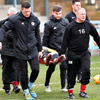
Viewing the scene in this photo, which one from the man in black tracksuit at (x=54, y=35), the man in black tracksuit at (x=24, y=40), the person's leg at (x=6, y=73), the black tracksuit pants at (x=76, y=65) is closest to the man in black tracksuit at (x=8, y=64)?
the person's leg at (x=6, y=73)

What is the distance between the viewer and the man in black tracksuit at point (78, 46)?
366 inches

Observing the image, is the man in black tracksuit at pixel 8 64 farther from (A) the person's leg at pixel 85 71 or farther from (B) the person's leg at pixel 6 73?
(A) the person's leg at pixel 85 71

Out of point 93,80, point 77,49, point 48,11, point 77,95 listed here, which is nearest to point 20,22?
point 77,49

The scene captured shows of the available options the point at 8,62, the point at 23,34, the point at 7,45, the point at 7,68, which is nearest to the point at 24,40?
the point at 23,34

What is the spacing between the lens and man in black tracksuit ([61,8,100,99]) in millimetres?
9305

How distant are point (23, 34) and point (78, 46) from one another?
1179 millimetres

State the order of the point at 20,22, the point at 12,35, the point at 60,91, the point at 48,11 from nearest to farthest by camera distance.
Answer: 1. the point at 20,22
2. the point at 12,35
3. the point at 60,91
4. the point at 48,11

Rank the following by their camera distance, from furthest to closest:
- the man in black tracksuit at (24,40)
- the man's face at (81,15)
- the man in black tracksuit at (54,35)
Answer: the man in black tracksuit at (54,35) < the man's face at (81,15) < the man in black tracksuit at (24,40)

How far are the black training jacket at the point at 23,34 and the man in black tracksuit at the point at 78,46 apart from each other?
2.30 ft

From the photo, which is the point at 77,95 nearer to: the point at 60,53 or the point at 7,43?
the point at 60,53

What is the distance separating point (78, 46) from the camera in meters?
9.35

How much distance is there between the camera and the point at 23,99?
30.6 feet

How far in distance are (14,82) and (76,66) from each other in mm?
1615

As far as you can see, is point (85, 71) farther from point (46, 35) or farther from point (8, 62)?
point (8, 62)
